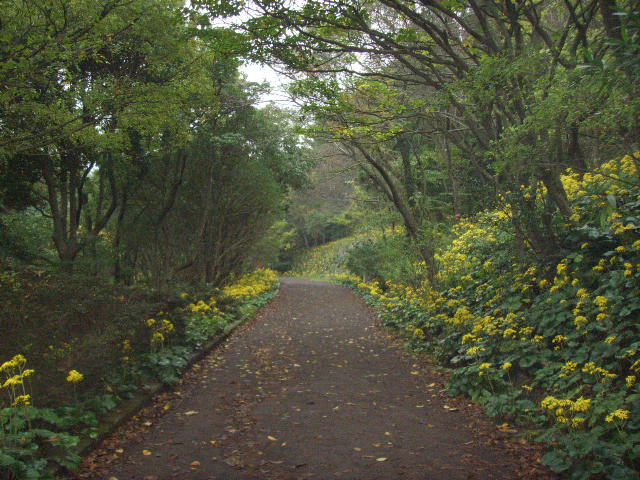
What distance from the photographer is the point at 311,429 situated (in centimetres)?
459

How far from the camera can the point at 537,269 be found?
19.6 ft

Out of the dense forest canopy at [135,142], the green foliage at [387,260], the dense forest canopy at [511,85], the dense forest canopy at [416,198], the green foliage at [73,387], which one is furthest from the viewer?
the green foliage at [387,260]

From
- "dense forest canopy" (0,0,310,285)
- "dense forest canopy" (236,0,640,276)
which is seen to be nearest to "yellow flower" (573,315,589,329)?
"dense forest canopy" (236,0,640,276)

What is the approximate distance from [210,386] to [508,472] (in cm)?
386

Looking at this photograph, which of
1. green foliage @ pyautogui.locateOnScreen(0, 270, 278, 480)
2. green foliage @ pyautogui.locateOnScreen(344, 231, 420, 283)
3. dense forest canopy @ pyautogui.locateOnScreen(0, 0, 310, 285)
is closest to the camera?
green foliage @ pyautogui.locateOnScreen(0, 270, 278, 480)

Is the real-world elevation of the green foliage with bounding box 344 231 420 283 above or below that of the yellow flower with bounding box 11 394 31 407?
below

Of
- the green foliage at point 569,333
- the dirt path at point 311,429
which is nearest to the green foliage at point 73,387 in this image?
the dirt path at point 311,429

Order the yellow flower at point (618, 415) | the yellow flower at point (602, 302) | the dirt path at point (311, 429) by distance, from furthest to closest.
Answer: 1. the yellow flower at point (602, 302)
2. the dirt path at point (311, 429)
3. the yellow flower at point (618, 415)

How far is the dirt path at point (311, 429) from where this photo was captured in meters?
3.66

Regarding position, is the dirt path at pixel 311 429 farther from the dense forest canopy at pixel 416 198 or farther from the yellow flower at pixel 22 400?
the yellow flower at pixel 22 400

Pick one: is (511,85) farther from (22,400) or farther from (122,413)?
(22,400)

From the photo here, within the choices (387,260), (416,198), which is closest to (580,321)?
(416,198)

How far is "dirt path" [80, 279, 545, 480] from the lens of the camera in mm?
3664

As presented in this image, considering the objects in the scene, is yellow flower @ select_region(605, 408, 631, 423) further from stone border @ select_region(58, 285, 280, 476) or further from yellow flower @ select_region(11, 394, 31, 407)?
yellow flower @ select_region(11, 394, 31, 407)
